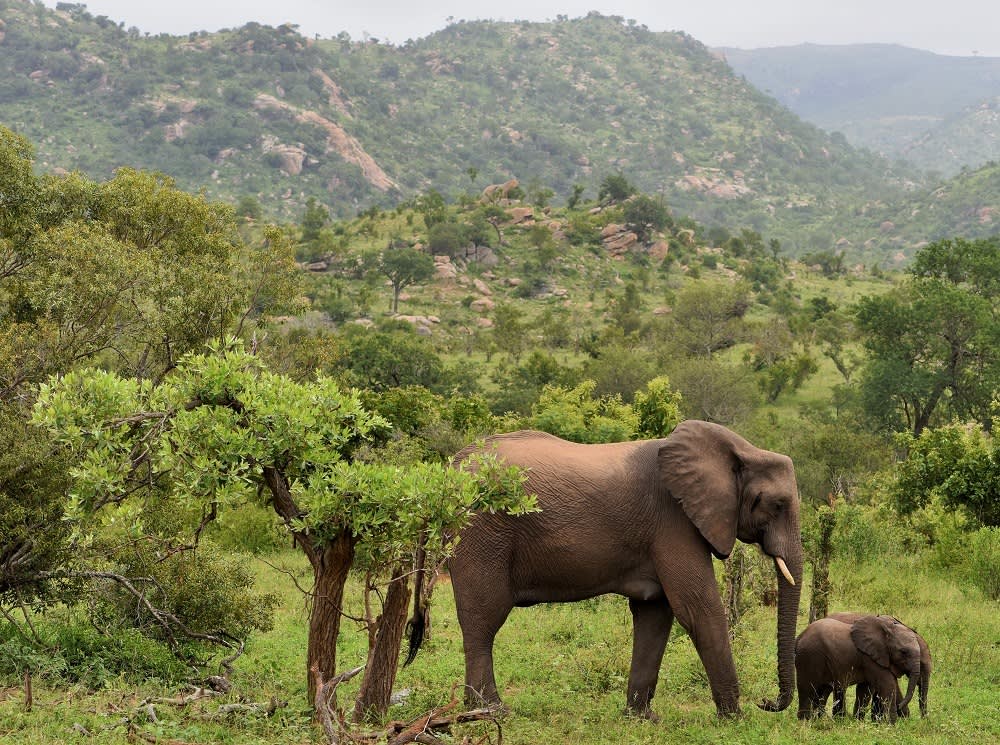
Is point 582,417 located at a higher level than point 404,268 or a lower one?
lower

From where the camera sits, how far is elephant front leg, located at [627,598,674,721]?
9.65m

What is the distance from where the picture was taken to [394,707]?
30.9 feet

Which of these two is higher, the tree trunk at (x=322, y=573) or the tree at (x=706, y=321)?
the tree trunk at (x=322, y=573)

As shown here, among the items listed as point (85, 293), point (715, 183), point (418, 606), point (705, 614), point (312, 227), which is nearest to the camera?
point (418, 606)

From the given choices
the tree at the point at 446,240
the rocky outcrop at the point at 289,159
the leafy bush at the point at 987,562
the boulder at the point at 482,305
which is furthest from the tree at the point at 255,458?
the rocky outcrop at the point at 289,159

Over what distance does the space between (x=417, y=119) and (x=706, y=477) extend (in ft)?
448

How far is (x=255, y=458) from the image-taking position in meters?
7.49

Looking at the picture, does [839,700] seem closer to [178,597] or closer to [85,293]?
[178,597]

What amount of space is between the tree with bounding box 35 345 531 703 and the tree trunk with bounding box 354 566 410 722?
2.56ft

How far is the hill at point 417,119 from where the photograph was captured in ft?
350

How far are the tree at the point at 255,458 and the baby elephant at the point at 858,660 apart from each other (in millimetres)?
3743

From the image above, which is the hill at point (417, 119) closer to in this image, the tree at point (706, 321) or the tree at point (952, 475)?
the tree at point (706, 321)

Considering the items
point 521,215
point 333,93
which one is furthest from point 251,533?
point 333,93

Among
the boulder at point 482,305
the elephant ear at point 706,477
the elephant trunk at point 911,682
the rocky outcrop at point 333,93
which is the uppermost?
the rocky outcrop at point 333,93
